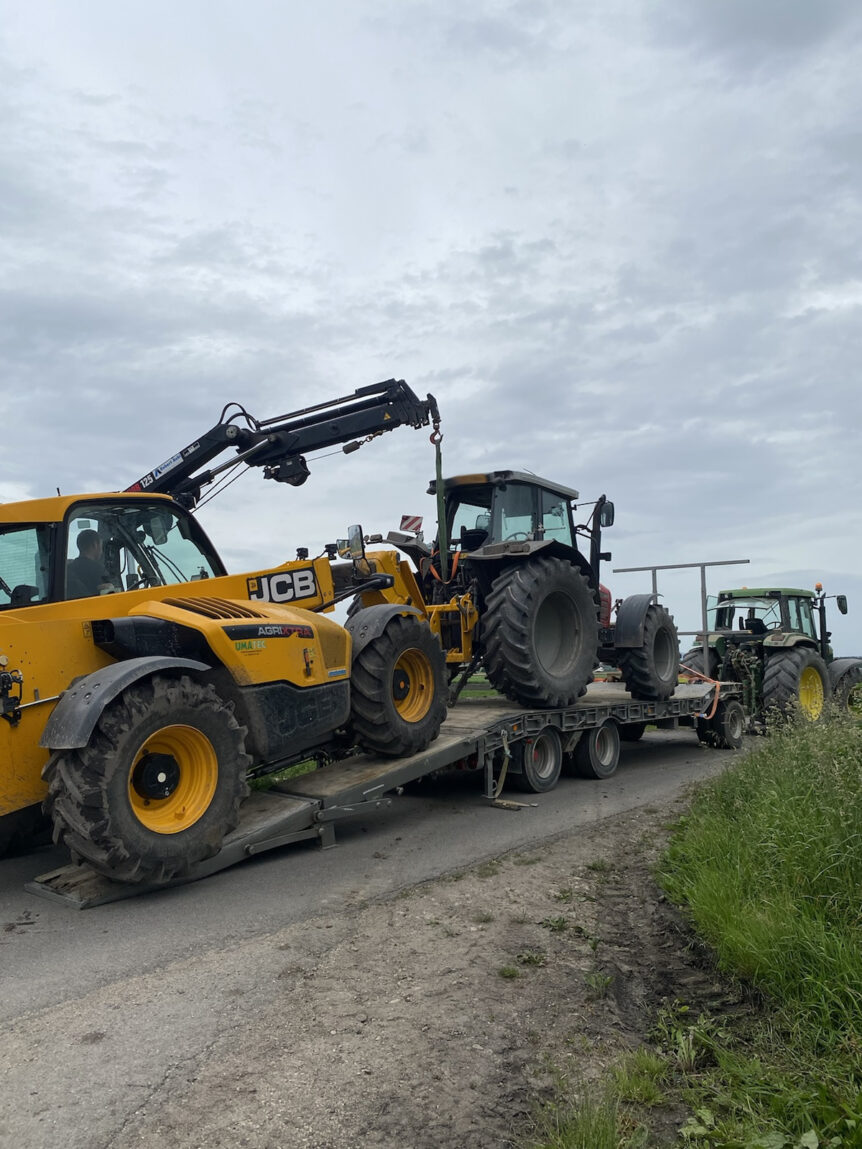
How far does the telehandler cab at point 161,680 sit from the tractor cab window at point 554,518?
3.16m

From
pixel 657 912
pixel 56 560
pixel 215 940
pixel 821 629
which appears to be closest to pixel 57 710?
pixel 56 560

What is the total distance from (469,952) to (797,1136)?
6.61ft

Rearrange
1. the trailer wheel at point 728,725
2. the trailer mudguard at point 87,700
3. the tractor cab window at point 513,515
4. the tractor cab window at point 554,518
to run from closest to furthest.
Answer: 1. the trailer mudguard at point 87,700
2. the tractor cab window at point 513,515
3. the tractor cab window at point 554,518
4. the trailer wheel at point 728,725

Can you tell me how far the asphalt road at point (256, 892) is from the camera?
465 centimetres

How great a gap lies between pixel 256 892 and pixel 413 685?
2.74 m

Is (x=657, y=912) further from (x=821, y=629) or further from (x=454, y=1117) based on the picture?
(x=821, y=629)

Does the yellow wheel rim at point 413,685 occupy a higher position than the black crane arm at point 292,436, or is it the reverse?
the black crane arm at point 292,436

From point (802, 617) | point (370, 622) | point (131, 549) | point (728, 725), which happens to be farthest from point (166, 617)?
point (802, 617)

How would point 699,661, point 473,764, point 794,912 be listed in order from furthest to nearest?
point 699,661, point 473,764, point 794,912

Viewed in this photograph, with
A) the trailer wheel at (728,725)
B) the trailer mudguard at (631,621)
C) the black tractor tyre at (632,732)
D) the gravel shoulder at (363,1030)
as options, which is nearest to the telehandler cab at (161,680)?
the gravel shoulder at (363,1030)

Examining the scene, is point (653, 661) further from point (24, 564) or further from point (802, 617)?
point (24, 564)

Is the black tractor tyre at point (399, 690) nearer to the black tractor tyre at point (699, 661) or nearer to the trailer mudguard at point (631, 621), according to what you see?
the trailer mudguard at point (631, 621)

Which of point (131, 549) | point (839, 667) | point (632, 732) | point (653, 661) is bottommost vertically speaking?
point (632, 732)

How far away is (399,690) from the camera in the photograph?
8117mm
